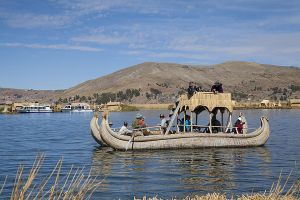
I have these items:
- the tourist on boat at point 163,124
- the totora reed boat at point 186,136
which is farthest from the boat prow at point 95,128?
the tourist on boat at point 163,124

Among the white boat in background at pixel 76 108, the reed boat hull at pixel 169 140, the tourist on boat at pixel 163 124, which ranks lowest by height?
the reed boat hull at pixel 169 140

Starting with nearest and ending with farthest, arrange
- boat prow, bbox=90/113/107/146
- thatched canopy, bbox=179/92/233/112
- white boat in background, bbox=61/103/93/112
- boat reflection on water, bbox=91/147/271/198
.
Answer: boat reflection on water, bbox=91/147/271/198 → thatched canopy, bbox=179/92/233/112 → boat prow, bbox=90/113/107/146 → white boat in background, bbox=61/103/93/112

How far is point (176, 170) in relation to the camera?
21.4m

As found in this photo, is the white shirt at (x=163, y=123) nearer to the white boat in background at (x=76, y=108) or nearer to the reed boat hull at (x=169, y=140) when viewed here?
the reed boat hull at (x=169, y=140)

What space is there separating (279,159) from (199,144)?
4996 mm

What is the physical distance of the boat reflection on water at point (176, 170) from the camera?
55.7 ft

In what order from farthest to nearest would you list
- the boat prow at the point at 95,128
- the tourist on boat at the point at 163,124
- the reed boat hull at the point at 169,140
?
the boat prow at the point at 95,128, the tourist on boat at the point at 163,124, the reed boat hull at the point at 169,140

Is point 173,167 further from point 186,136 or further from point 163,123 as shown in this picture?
point 163,123

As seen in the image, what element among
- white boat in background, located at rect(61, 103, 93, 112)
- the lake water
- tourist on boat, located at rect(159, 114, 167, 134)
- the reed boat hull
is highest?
white boat in background, located at rect(61, 103, 93, 112)

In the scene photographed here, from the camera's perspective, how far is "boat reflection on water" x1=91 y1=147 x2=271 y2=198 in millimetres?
16969

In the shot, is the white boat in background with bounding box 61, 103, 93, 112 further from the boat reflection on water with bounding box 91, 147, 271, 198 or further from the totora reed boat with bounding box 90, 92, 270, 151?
the totora reed boat with bounding box 90, 92, 270, 151

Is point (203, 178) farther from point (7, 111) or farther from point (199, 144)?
point (7, 111)

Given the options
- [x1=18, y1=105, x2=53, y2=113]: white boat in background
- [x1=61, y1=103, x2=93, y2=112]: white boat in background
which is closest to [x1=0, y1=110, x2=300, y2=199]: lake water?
[x1=18, y1=105, x2=53, y2=113]: white boat in background

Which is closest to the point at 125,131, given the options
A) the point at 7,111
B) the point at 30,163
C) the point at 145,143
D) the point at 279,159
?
the point at 145,143
